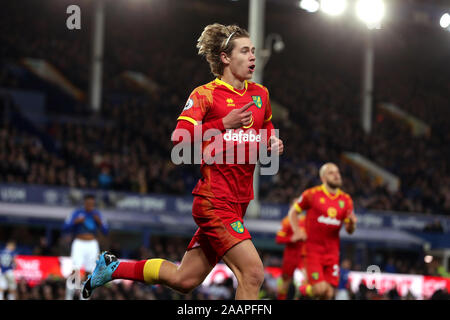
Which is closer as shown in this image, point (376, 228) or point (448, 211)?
point (376, 228)

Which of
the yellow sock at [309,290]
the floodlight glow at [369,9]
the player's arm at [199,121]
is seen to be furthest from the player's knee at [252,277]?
the floodlight glow at [369,9]

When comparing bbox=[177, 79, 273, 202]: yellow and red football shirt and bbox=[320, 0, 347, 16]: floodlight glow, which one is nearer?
bbox=[177, 79, 273, 202]: yellow and red football shirt

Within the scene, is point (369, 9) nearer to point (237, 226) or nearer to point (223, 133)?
point (223, 133)

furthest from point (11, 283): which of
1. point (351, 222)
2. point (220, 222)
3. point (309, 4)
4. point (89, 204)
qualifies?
point (220, 222)

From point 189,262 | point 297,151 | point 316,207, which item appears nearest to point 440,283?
point 316,207

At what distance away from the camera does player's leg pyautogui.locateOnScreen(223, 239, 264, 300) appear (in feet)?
17.4

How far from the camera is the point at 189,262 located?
5.71 m

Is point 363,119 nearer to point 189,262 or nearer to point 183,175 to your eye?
point 183,175

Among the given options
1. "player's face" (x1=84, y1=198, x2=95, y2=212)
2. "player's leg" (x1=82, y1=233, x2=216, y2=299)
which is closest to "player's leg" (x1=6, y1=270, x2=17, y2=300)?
"player's face" (x1=84, y1=198, x2=95, y2=212)

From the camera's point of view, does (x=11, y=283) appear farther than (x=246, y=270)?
Yes

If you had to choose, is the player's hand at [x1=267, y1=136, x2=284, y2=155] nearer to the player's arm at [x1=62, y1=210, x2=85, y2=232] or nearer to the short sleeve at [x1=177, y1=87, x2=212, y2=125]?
the short sleeve at [x1=177, y1=87, x2=212, y2=125]

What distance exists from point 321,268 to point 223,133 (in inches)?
172

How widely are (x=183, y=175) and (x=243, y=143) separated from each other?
1873 centimetres

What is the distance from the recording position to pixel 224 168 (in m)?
5.54
